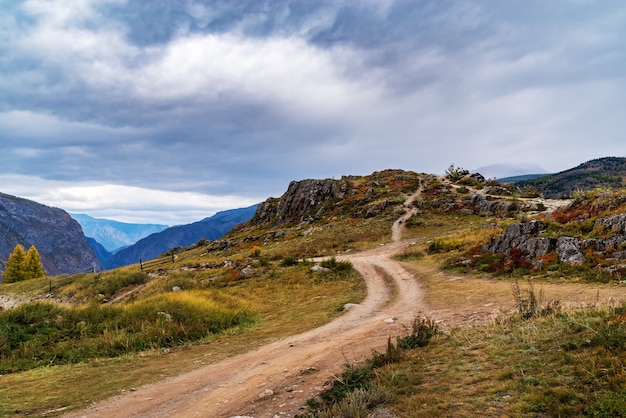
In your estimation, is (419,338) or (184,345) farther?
(184,345)

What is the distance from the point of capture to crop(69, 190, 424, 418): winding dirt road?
7.53 m

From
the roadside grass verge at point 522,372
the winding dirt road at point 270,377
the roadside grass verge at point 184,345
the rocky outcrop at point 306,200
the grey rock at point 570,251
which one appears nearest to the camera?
the roadside grass verge at point 522,372

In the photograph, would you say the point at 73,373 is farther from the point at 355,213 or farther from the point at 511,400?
the point at 355,213

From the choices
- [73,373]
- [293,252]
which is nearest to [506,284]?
[73,373]

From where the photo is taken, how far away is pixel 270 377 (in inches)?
356

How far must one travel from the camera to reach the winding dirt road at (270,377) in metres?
7.53

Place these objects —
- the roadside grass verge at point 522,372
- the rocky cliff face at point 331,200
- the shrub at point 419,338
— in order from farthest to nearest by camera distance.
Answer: the rocky cliff face at point 331,200 → the shrub at point 419,338 → the roadside grass verge at point 522,372

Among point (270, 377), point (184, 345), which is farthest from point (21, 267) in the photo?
point (270, 377)

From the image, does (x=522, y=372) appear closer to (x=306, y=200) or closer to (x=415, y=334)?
(x=415, y=334)

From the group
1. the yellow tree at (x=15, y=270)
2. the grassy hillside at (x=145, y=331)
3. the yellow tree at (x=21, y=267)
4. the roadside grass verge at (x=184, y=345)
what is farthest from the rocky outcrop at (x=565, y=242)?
the yellow tree at (x=15, y=270)

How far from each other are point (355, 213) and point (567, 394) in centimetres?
5744

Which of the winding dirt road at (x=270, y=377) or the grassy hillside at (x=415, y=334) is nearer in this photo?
the grassy hillside at (x=415, y=334)

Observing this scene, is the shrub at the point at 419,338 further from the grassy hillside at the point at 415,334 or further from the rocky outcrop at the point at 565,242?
the rocky outcrop at the point at 565,242

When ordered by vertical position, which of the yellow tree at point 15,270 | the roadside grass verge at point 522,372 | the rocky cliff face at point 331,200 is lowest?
the roadside grass verge at point 522,372
